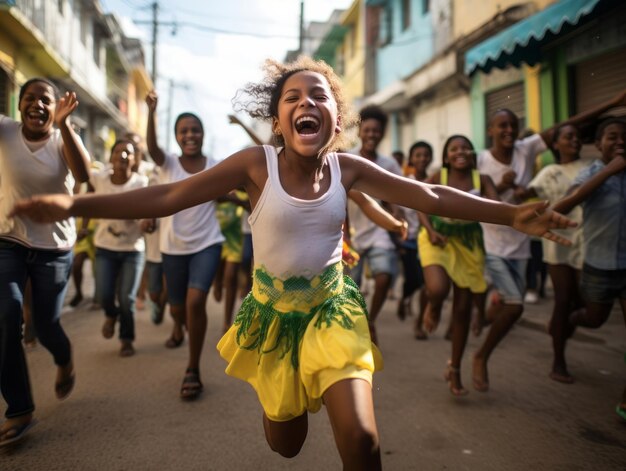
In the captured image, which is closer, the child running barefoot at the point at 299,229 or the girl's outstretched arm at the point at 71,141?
the child running barefoot at the point at 299,229

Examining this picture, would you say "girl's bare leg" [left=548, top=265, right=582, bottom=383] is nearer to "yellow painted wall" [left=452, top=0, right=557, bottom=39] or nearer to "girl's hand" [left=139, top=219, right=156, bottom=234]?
"girl's hand" [left=139, top=219, right=156, bottom=234]

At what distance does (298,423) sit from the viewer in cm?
236

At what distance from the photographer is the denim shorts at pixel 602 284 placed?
3.79 meters

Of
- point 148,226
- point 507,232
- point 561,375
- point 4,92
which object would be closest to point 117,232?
point 148,226

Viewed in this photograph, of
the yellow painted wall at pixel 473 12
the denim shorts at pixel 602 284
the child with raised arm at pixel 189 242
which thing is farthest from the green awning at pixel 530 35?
the child with raised arm at pixel 189 242

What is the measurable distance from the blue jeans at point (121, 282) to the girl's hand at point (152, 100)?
160 centimetres

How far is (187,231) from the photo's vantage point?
448cm

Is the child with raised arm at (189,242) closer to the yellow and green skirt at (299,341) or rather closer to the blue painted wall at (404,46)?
the yellow and green skirt at (299,341)

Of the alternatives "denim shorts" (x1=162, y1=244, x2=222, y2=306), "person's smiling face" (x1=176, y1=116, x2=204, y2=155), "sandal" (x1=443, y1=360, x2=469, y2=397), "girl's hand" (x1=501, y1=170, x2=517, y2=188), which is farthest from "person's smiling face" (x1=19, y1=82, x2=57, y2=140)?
"girl's hand" (x1=501, y1=170, x2=517, y2=188)

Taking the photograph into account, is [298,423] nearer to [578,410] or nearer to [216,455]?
[216,455]

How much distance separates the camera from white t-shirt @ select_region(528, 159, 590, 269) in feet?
15.0

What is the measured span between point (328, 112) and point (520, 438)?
2.37m

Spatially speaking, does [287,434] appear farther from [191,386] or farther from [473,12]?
[473,12]

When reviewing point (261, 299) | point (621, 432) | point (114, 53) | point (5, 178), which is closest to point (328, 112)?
point (261, 299)
